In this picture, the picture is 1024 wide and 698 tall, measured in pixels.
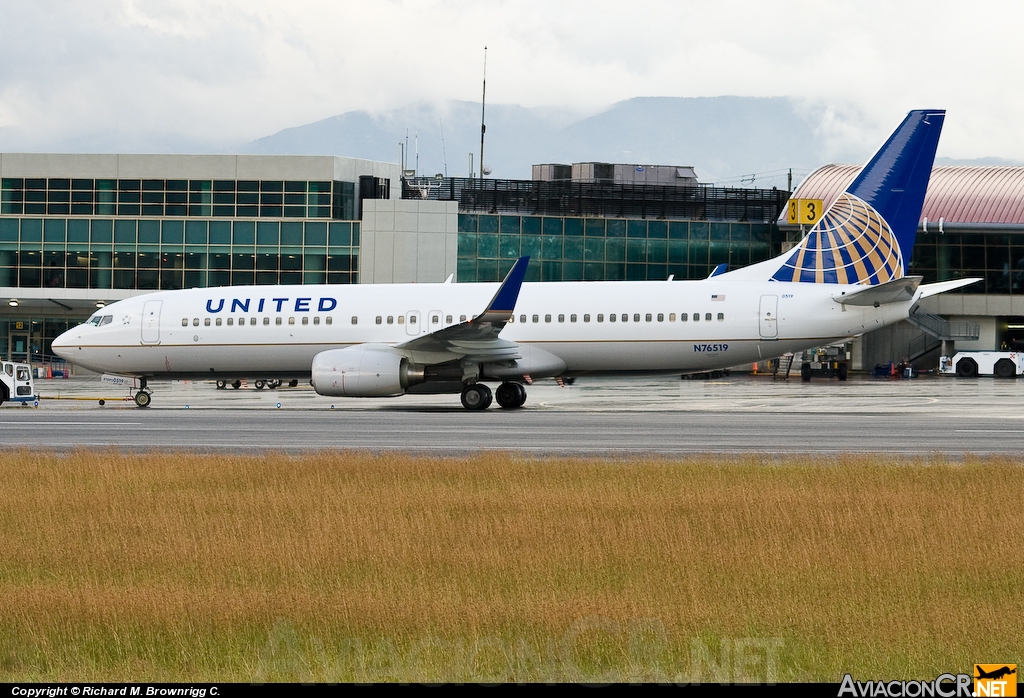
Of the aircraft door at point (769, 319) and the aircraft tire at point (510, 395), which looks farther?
the aircraft tire at point (510, 395)

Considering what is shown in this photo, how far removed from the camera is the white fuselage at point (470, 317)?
30938 millimetres

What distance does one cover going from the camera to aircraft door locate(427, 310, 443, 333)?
32.2m

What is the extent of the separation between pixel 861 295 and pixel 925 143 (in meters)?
5.06

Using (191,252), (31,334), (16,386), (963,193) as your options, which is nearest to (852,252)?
(16,386)

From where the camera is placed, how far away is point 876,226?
3206cm

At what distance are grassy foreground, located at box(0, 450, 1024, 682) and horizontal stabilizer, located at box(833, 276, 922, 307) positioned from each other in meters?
14.1

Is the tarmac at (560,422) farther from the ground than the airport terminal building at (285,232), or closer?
closer

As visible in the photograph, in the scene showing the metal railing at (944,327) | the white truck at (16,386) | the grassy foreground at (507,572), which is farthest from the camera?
the metal railing at (944,327)

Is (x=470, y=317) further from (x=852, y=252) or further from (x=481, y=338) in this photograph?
(x=852, y=252)

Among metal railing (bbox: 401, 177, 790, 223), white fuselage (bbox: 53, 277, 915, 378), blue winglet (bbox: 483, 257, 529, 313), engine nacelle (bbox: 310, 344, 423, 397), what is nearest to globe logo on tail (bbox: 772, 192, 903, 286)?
white fuselage (bbox: 53, 277, 915, 378)

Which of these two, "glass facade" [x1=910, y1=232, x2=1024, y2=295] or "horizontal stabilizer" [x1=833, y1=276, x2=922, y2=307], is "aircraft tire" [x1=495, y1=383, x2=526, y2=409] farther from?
"glass facade" [x1=910, y1=232, x2=1024, y2=295]

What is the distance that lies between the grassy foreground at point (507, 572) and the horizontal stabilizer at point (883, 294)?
14.1 meters

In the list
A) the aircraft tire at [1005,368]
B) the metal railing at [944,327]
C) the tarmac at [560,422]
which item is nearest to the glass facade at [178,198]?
the tarmac at [560,422]

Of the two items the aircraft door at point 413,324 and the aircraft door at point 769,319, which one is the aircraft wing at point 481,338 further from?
the aircraft door at point 769,319
